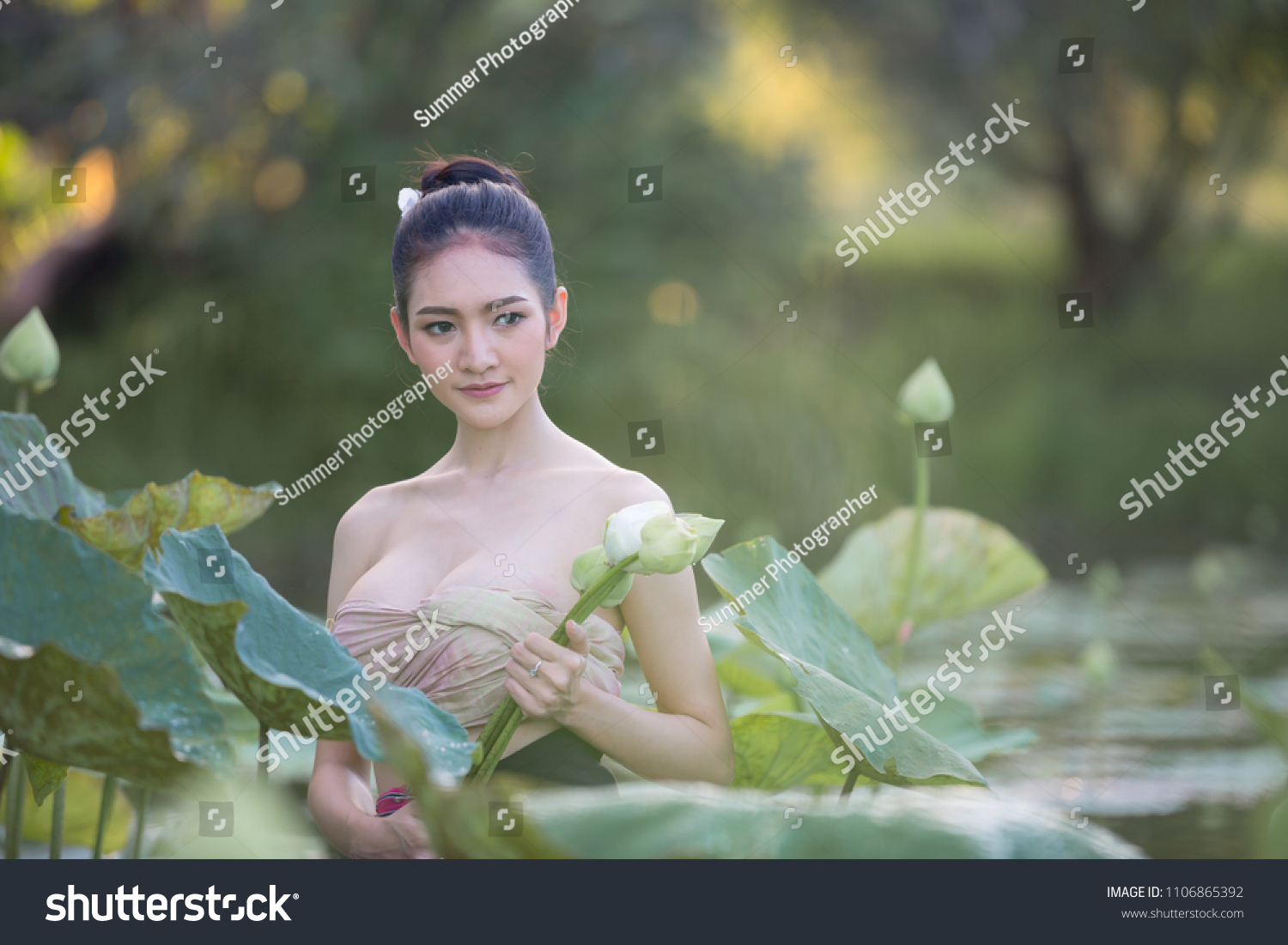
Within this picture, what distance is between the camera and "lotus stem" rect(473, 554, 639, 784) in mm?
473

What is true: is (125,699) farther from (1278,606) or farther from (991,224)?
(991,224)

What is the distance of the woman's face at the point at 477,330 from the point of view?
0.72 metres

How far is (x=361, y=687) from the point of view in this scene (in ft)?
1.66

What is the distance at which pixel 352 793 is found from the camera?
715 mm

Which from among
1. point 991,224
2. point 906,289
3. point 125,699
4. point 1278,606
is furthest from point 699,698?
point 991,224

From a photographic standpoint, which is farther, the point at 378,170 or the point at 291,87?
the point at 291,87

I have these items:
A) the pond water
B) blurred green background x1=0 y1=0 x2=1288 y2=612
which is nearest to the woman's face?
the pond water

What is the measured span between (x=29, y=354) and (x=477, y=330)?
0.37 meters

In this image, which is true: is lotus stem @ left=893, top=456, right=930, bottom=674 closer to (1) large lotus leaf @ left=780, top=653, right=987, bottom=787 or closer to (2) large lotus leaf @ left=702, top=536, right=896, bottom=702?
(2) large lotus leaf @ left=702, top=536, right=896, bottom=702

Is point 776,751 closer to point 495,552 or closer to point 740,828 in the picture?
point 495,552

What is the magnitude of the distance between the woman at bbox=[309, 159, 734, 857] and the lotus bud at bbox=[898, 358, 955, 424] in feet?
1.18

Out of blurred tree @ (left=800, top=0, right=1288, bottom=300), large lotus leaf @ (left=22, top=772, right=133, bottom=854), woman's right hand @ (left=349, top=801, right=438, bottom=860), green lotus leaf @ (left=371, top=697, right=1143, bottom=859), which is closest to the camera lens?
green lotus leaf @ (left=371, top=697, right=1143, bottom=859)

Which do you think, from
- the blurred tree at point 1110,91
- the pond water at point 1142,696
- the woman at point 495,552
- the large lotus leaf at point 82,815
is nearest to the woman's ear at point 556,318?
the woman at point 495,552
